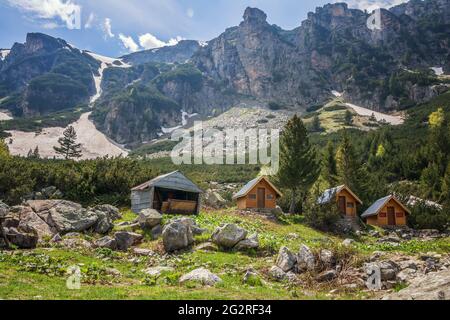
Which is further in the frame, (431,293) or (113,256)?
(113,256)

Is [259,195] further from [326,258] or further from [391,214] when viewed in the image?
[326,258]

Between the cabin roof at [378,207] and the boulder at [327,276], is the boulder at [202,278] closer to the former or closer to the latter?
the boulder at [327,276]

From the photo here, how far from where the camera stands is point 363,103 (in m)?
192

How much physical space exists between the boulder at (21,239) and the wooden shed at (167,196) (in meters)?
14.1

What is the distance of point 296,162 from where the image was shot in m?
42.1

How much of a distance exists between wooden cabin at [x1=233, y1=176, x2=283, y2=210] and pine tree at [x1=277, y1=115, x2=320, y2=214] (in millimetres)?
2609

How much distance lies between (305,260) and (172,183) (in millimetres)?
21035

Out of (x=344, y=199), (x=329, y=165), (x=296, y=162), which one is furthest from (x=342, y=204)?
(x=329, y=165)

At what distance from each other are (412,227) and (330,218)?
1418 cm

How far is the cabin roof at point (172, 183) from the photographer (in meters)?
33.2

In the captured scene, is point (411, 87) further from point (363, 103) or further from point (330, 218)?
point (330, 218)

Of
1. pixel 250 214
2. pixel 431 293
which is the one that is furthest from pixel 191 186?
pixel 431 293

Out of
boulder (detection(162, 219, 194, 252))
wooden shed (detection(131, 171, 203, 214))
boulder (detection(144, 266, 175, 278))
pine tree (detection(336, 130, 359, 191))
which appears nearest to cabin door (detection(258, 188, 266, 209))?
wooden shed (detection(131, 171, 203, 214))
